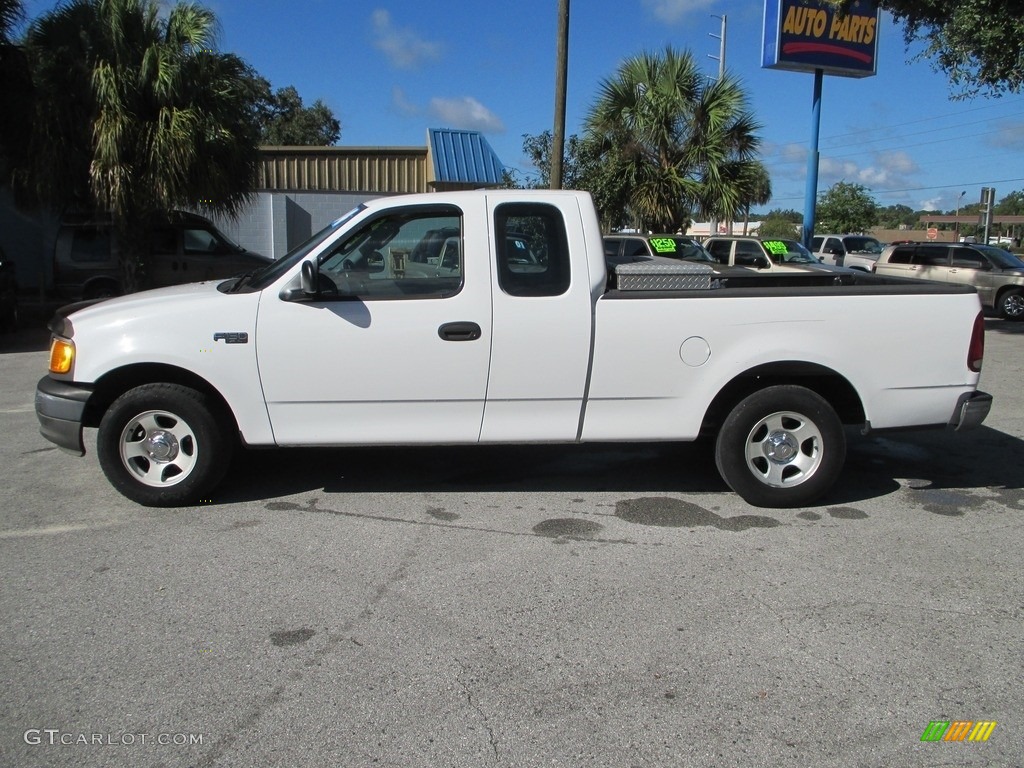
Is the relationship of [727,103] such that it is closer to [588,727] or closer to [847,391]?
[847,391]

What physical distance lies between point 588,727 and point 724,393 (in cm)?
288

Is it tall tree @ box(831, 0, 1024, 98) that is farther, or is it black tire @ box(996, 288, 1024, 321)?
black tire @ box(996, 288, 1024, 321)

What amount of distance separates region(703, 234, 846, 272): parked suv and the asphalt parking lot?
40.0 feet

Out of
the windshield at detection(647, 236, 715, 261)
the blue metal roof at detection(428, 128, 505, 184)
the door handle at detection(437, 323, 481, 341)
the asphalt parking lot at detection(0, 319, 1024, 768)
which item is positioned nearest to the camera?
the asphalt parking lot at detection(0, 319, 1024, 768)

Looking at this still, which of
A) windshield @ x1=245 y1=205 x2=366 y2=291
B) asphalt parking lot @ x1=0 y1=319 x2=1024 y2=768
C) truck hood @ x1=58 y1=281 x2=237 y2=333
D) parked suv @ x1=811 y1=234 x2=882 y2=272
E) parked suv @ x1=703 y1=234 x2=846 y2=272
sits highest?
parked suv @ x1=811 y1=234 x2=882 y2=272

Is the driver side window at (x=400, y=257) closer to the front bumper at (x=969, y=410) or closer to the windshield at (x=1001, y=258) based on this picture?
the front bumper at (x=969, y=410)

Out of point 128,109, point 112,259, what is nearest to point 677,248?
point 128,109

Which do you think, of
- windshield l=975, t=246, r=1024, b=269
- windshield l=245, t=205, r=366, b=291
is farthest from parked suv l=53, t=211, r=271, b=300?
windshield l=975, t=246, r=1024, b=269

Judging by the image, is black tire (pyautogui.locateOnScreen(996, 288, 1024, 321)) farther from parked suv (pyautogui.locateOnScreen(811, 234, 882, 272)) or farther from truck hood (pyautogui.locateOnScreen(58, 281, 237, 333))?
truck hood (pyautogui.locateOnScreen(58, 281, 237, 333))

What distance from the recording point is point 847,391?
5633 millimetres

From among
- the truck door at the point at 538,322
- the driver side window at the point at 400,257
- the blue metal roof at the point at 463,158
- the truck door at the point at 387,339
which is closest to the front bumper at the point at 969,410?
the truck door at the point at 538,322

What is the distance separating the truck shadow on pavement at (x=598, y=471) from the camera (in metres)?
5.89

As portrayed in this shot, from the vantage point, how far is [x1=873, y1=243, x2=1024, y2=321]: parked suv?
1769cm

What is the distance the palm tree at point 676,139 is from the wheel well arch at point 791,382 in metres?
13.3
